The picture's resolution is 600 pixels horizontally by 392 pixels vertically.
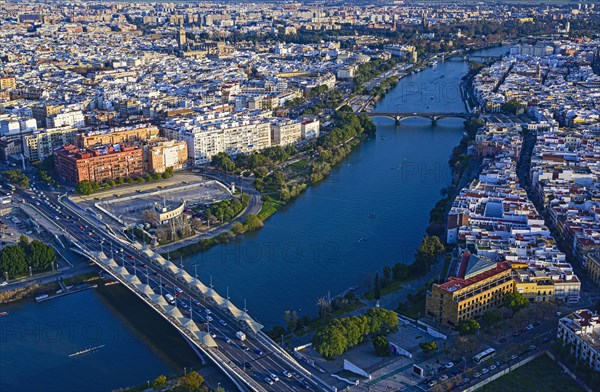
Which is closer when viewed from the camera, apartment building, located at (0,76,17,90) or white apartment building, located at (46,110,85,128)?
white apartment building, located at (46,110,85,128)

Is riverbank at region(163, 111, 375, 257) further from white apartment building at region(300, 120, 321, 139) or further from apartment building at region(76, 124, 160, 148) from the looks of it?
apartment building at region(76, 124, 160, 148)

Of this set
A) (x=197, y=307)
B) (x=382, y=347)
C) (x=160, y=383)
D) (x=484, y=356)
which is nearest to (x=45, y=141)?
(x=197, y=307)

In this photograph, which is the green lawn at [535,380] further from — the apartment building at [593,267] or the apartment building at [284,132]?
the apartment building at [284,132]

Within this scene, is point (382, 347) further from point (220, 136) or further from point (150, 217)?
point (220, 136)

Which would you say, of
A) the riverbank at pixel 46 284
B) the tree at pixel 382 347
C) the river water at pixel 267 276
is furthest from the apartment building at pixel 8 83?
the tree at pixel 382 347

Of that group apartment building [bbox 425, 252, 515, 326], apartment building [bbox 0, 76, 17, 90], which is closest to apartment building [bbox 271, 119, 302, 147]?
apartment building [bbox 425, 252, 515, 326]

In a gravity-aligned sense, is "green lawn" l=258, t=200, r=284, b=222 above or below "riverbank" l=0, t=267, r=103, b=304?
above
